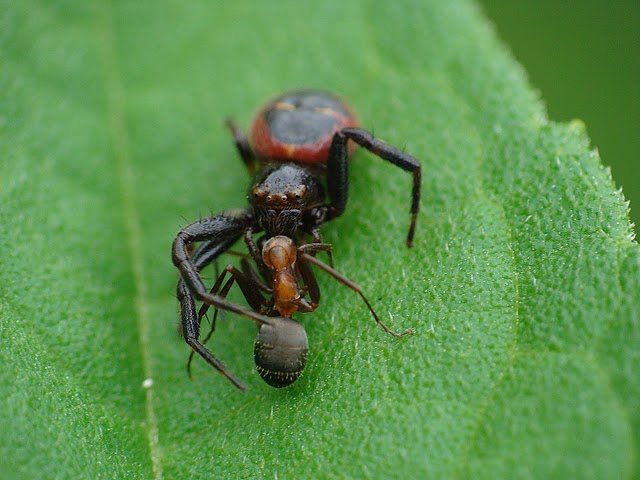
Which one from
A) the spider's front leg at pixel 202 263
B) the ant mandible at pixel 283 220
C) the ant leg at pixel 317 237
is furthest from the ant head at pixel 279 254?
the spider's front leg at pixel 202 263

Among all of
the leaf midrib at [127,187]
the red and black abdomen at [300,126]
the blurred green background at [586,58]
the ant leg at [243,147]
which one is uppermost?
the blurred green background at [586,58]

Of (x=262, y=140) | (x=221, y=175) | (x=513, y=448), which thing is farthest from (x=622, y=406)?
(x=221, y=175)

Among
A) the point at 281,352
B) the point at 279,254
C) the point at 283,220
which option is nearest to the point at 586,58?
the point at 283,220

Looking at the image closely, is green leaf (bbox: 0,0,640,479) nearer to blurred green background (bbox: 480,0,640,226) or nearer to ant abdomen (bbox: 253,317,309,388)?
ant abdomen (bbox: 253,317,309,388)

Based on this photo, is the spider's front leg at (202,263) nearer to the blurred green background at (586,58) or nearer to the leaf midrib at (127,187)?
the leaf midrib at (127,187)

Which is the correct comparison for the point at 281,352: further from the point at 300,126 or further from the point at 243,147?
the point at 243,147
